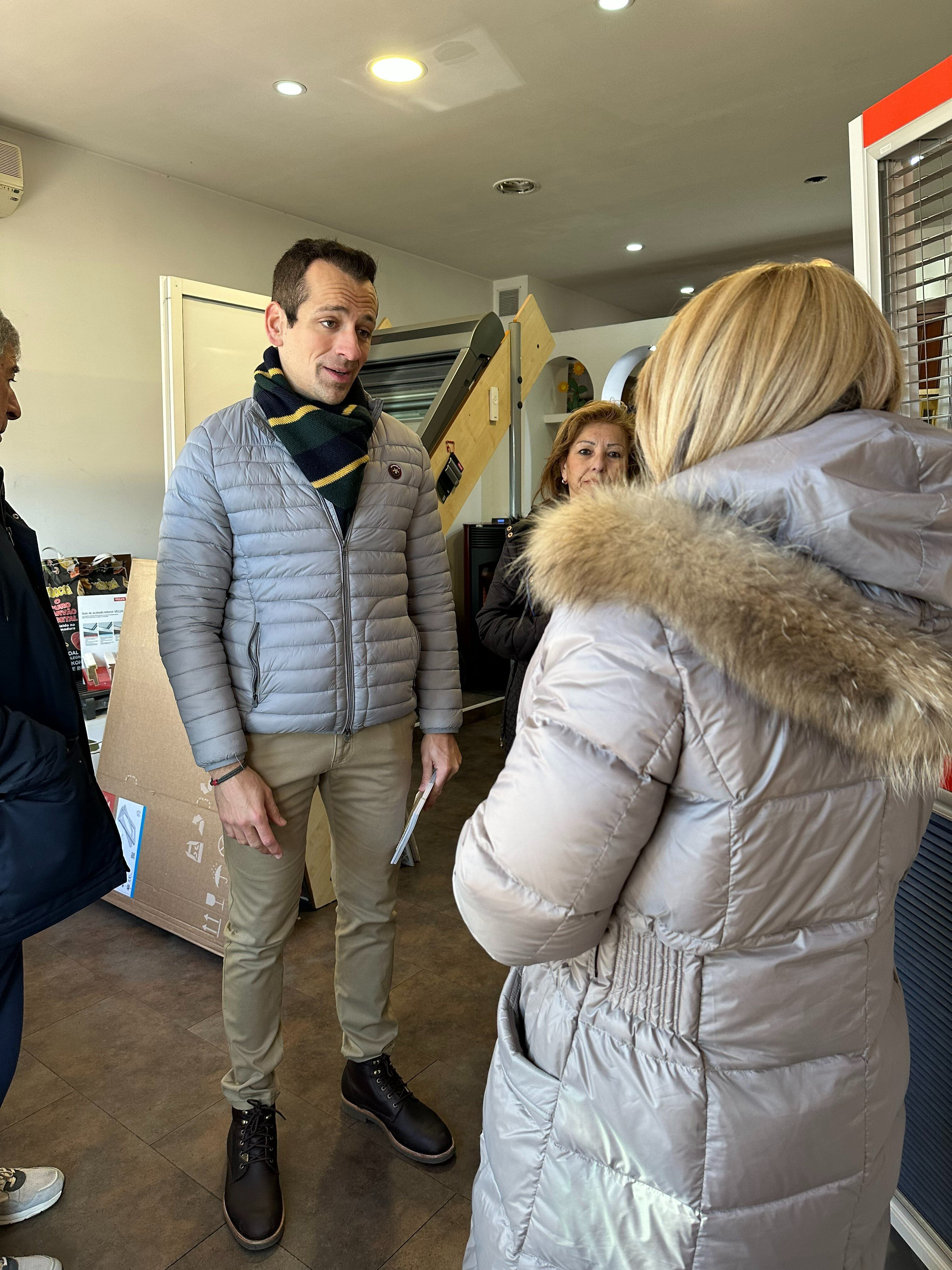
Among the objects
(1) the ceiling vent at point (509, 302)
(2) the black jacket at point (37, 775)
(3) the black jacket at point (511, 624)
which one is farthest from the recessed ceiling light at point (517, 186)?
(2) the black jacket at point (37, 775)

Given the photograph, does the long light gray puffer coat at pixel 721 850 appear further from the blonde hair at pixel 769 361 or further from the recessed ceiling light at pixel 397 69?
the recessed ceiling light at pixel 397 69

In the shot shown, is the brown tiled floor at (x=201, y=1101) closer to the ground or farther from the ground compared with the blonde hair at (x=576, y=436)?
closer to the ground

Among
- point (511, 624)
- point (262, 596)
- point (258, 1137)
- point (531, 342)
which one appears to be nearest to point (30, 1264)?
point (258, 1137)

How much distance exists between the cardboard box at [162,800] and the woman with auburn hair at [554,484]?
0.87 meters

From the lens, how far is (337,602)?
1644 millimetres

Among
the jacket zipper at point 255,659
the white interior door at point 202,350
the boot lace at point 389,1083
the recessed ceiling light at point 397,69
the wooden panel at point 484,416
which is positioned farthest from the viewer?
the wooden panel at point 484,416

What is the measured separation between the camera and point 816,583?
71cm

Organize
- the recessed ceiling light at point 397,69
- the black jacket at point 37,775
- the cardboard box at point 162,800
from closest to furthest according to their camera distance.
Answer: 1. the black jacket at point 37,775
2. the cardboard box at point 162,800
3. the recessed ceiling light at point 397,69

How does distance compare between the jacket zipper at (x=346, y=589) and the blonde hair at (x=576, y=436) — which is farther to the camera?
the blonde hair at (x=576, y=436)

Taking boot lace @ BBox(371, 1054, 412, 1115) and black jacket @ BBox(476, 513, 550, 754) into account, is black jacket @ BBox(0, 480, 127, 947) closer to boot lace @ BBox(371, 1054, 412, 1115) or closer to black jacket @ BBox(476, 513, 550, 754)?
boot lace @ BBox(371, 1054, 412, 1115)

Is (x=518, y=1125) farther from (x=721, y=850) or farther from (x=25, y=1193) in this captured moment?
(x=25, y=1193)

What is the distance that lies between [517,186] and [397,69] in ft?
4.84

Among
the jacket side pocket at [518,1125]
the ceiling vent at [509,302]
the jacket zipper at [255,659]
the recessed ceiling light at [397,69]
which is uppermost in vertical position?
the ceiling vent at [509,302]

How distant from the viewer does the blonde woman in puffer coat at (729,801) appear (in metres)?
0.71
